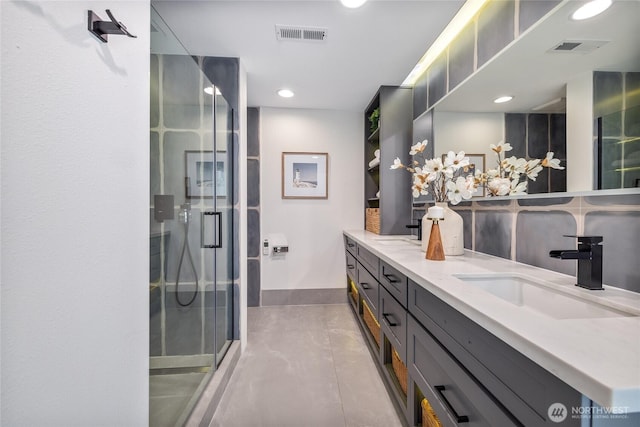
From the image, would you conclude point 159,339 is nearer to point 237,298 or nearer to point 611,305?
point 237,298

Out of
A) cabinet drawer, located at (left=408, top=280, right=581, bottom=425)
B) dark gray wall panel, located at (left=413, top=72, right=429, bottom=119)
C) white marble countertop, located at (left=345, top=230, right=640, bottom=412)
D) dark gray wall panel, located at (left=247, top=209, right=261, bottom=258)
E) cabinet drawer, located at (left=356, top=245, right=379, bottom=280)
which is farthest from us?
dark gray wall panel, located at (left=247, top=209, right=261, bottom=258)

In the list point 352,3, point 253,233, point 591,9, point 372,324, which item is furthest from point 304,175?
point 591,9

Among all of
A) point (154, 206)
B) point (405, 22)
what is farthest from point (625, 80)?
point (154, 206)

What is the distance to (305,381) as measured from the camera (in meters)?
1.88

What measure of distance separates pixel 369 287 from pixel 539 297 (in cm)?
121

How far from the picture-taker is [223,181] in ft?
6.75

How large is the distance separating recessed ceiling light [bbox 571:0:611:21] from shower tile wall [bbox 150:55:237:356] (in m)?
1.74

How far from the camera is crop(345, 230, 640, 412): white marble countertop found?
0.46 metres

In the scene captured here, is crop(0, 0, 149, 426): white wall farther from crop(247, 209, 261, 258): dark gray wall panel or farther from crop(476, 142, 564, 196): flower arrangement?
crop(247, 209, 261, 258): dark gray wall panel

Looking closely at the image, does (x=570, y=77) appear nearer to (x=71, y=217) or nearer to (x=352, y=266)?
(x=71, y=217)

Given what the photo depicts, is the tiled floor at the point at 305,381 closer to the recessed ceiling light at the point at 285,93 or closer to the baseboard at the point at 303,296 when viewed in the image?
the baseboard at the point at 303,296

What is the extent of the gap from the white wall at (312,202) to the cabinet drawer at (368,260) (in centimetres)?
82

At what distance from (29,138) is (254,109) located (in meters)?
2.95

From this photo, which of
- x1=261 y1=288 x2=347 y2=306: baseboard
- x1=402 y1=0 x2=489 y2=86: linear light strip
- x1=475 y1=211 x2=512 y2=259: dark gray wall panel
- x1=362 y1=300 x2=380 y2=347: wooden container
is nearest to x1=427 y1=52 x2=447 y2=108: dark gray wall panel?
x1=402 y1=0 x2=489 y2=86: linear light strip
